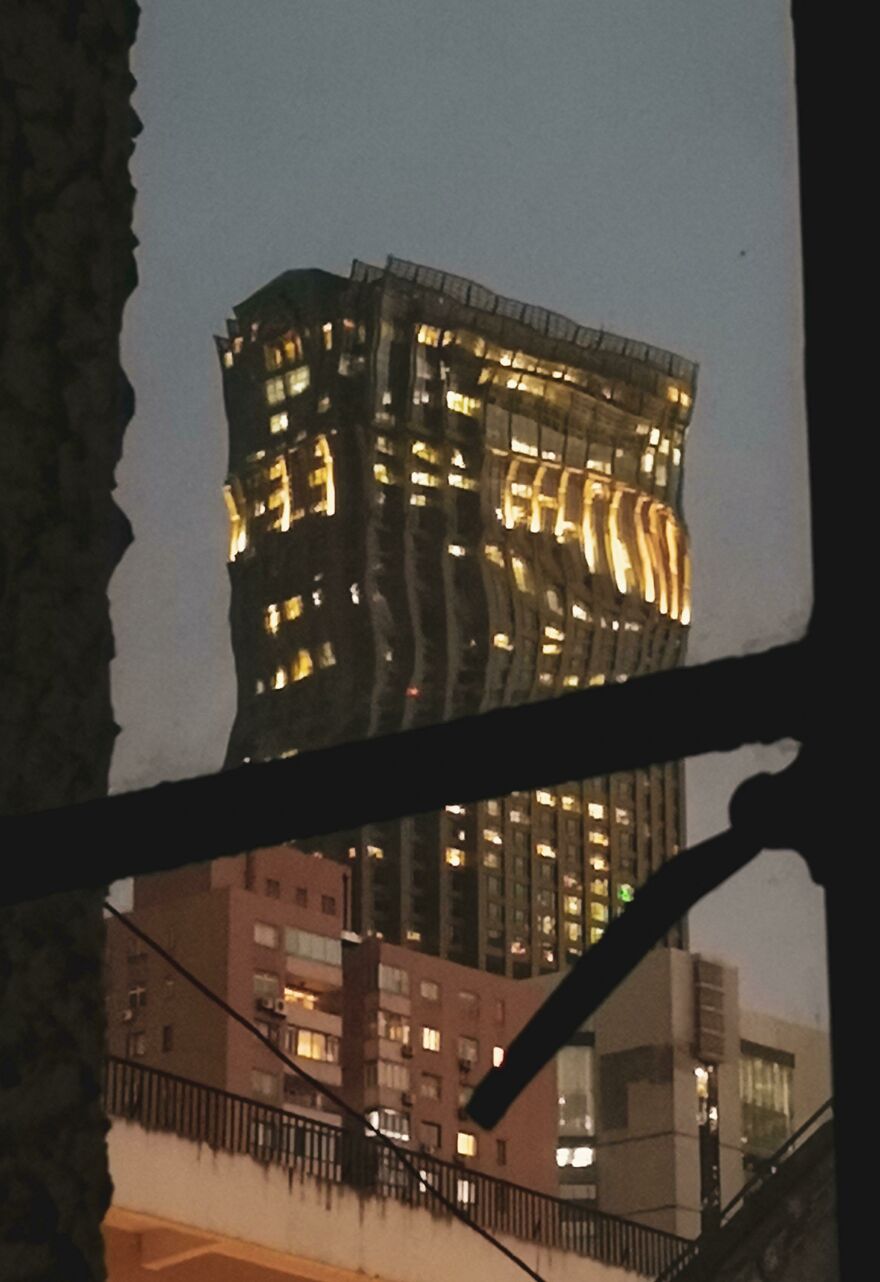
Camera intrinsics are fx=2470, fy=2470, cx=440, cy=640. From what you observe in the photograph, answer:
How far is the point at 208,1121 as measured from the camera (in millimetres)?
9727

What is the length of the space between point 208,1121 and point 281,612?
45.9m

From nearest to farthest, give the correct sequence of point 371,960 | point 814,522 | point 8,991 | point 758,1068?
point 814,522 → point 8,991 → point 758,1068 → point 371,960

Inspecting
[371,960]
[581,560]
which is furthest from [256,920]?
[581,560]

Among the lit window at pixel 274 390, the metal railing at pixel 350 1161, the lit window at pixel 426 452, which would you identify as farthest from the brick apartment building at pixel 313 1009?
the lit window at pixel 426 452

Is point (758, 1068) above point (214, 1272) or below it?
above

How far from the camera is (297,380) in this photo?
47562 mm

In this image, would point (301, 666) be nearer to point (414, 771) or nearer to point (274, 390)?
point (274, 390)

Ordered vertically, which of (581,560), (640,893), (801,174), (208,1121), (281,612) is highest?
(581,560)

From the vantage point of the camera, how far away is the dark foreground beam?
554 millimetres

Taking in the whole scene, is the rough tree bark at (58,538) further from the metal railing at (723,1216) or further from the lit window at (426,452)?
the lit window at (426,452)

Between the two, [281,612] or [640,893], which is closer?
[640,893]

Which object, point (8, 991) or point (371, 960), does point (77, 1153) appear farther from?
point (371, 960)

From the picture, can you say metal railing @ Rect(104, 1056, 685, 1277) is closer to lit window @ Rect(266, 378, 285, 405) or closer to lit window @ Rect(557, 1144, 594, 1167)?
lit window @ Rect(557, 1144, 594, 1167)

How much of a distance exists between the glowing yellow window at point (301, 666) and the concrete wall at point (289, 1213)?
47.9 meters
